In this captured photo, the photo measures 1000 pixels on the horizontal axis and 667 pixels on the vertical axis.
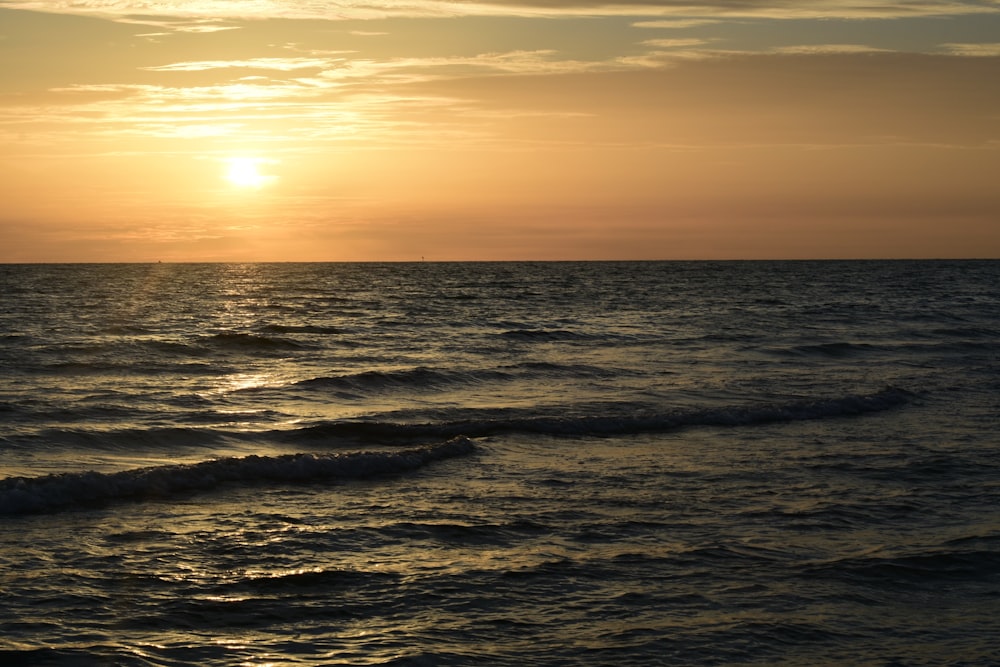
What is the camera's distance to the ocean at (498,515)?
8.02 metres

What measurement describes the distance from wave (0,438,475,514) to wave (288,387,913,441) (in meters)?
1.93

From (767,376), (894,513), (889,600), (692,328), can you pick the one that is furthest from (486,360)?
(889,600)

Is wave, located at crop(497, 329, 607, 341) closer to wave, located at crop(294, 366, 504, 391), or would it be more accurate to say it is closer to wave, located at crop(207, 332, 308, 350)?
wave, located at crop(207, 332, 308, 350)

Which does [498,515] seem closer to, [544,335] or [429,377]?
[429,377]

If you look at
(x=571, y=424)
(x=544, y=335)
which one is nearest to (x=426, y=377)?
(x=571, y=424)

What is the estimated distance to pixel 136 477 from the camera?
1307cm

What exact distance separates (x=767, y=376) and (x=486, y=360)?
309 inches

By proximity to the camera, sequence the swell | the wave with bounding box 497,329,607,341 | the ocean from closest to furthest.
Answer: the ocean < the swell < the wave with bounding box 497,329,607,341

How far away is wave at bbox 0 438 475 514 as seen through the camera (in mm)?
12062

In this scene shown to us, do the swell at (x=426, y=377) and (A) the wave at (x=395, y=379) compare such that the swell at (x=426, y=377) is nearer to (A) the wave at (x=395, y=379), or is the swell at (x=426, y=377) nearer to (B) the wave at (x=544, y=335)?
(A) the wave at (x=395, y=379)

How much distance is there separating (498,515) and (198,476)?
13.7 feet

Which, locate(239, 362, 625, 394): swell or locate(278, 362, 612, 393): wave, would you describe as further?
locate(278, 362, 612, 393): wave

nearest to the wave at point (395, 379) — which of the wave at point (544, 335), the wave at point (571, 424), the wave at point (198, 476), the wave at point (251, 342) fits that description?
the wave at point (571, 424)

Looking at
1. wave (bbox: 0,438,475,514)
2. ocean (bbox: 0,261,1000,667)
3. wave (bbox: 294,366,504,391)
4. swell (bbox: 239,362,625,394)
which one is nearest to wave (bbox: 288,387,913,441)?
ocean (bbox: 0,261,1000,667)
